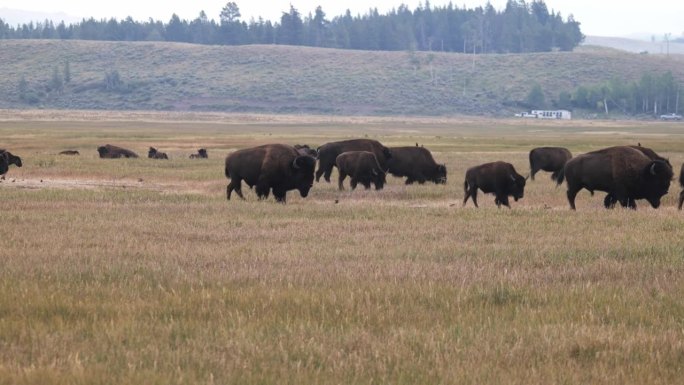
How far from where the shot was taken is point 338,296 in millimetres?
9656

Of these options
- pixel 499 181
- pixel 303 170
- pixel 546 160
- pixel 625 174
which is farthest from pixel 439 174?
pixel 625 174

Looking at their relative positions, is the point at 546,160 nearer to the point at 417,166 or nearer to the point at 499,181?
the point at 417,166

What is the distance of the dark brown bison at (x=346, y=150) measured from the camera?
29.8 metres

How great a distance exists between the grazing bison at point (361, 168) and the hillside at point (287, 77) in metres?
121

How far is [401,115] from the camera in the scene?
146 meters

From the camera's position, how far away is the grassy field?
23.7 ft

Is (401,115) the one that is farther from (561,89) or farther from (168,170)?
(168,170)

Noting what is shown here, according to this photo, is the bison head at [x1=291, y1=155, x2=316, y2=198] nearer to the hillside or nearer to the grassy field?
the grassy field

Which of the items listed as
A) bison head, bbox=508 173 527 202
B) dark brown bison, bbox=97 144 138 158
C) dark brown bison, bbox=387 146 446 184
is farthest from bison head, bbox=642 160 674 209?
dark brown bison, bbox=97 144 138 158

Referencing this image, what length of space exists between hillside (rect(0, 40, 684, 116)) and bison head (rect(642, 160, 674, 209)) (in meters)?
128

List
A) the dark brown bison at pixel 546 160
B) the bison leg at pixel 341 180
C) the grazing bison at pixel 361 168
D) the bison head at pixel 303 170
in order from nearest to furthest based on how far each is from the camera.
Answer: the bison head at pixel 303 170 → the grazing bison at pixel 361 168 → the bison leg at pixel 341 180 → the dark brown bison at pixel 546 160

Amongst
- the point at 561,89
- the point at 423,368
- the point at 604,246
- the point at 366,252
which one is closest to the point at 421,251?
the point at 366,252

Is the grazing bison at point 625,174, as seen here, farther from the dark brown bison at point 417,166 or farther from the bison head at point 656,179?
the dark brown bison at point 417,166

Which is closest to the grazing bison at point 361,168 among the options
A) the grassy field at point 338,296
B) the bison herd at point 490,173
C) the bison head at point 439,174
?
the bison herd at point 490,173
